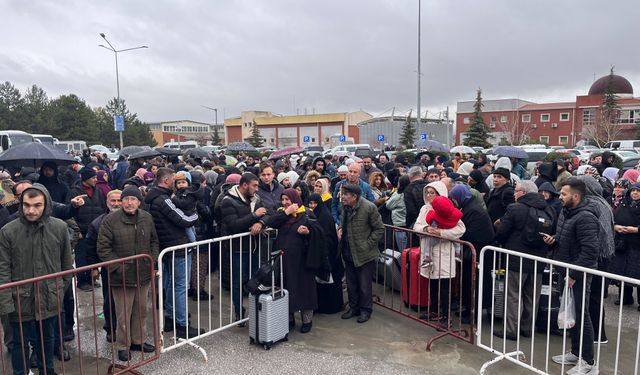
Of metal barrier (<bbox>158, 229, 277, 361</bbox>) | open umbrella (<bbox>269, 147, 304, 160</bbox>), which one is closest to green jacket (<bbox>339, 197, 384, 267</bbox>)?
metal barrier (<bbox>158, 229, 277, 361</bbox>)

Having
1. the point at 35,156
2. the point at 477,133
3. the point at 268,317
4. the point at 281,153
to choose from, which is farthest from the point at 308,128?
the point at 268,317

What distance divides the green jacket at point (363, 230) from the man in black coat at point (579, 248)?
6.62 feet

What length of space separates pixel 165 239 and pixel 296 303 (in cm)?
165

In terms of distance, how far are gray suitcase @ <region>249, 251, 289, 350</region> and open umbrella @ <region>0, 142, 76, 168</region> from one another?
3.90 meters

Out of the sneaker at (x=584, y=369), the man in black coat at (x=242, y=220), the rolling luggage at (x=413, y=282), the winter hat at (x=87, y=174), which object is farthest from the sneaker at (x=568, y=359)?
the winter hat at (x=87, y=174)

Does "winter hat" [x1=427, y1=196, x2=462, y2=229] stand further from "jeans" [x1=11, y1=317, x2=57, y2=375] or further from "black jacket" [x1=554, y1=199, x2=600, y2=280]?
"jeans" [x1=11, y1=317, x2=57, y2=375]

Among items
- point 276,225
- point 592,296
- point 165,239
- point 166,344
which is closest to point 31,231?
point 165,239

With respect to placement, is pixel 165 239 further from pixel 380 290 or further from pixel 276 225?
pixel 380 290

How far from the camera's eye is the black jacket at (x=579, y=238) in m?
4.25

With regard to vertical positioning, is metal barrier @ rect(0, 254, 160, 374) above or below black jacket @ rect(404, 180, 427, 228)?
below

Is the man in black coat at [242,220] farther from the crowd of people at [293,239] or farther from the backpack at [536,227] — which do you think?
the backpack at [536,227]

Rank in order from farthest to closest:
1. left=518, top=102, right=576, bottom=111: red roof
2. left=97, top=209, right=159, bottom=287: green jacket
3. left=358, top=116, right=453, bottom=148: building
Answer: left=518, top=102, right=576, bottom=111: red roof < left=358, top=116, right=453, bottom=148: building < left=97, top=209, right=159, bottom=287: green jacket

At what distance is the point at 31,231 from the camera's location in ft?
12.6

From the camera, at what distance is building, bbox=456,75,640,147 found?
5475cm
